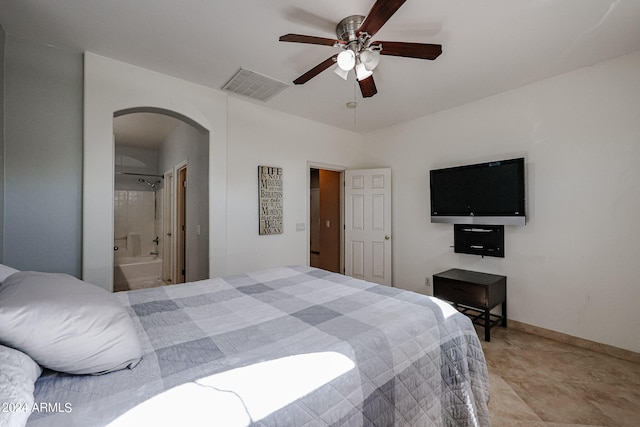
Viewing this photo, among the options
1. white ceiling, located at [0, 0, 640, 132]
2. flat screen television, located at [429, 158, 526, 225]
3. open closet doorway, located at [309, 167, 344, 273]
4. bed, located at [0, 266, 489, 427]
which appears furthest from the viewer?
open closet doorway, located at [309, 167, 344, 273]

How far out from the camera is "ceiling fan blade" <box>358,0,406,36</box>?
1.37 m

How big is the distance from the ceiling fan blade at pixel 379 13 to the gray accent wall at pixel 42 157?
7.91 feet

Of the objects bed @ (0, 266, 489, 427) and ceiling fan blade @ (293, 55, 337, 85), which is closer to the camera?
bed @ (0, 266, 489, 427)

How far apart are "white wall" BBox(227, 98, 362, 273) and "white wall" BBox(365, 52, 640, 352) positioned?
186 cm

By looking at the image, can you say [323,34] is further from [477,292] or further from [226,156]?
[477,292]

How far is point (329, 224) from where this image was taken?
17.4ft

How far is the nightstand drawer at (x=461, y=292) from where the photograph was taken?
268 cm

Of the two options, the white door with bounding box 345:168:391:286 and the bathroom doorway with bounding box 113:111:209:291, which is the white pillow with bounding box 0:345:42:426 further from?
the white door with bounding box 345:168:391:286

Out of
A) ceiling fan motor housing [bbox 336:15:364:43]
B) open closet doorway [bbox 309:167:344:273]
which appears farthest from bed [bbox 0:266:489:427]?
open closet doorway [bbox 309:167:344:273]

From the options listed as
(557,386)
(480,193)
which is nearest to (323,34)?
(480,193)

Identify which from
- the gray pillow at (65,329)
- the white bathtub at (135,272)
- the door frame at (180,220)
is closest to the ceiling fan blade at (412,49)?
the gray pillow at (65,329)

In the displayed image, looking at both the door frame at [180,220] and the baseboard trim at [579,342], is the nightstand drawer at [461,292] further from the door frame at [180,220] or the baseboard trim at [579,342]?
the door frame at [180,220]

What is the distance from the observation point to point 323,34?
6.66ft

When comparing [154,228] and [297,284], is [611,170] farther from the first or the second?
[154,228]
